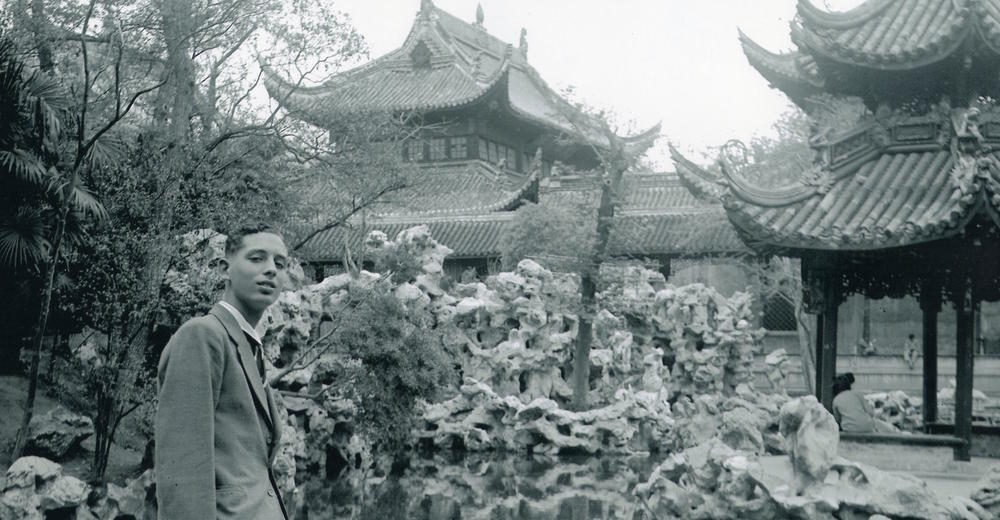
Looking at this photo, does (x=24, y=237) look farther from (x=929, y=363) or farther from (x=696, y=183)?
(x=696, y=183)

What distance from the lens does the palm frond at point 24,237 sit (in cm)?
991

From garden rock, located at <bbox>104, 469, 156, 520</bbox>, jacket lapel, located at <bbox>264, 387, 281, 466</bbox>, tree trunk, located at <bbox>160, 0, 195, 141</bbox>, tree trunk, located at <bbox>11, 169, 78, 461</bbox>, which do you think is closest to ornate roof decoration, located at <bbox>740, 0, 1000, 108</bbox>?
tree trunk, located at <bbox>160, 0, 195, 141</bbox>

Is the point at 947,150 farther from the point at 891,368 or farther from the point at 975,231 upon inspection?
the point at 891,368

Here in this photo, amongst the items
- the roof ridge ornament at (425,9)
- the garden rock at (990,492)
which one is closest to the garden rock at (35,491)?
the garden rock at (990,492)

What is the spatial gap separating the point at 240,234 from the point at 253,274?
0.37 feet

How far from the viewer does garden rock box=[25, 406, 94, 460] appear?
32.0 ft

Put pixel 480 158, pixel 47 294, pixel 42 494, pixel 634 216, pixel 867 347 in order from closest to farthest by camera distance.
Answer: pixel 42 494 < pixel 47 294 < pixel 634 216 < pixel 867 347 < pixel 480 158

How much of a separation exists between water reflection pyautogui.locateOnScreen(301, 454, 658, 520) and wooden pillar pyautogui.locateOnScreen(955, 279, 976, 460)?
9.23 ft

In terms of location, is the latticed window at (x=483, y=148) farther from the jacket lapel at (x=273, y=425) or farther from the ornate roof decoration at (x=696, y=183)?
the jacket lapel at (x=273, y=425)

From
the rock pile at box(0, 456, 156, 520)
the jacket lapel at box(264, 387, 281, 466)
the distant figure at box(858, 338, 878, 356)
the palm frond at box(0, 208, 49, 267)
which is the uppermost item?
the palm frond at box(0, 208, 49, 267)

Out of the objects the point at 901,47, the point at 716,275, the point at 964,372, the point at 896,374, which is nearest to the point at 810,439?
the point at 964,372

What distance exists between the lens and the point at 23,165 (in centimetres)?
980

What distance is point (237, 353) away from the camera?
99.0 inches

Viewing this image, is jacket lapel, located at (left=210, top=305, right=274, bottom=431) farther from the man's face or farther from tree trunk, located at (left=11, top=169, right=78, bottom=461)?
tree trunk, located at (left=11, top=169, right=78, bottom=461)
